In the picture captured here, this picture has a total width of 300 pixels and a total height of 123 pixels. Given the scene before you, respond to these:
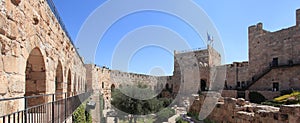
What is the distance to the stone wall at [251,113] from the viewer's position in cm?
504

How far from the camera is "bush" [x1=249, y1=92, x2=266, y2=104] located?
54.2 ft

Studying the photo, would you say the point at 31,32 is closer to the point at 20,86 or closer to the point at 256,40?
the point at 20,86

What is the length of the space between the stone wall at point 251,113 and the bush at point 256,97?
6.31m

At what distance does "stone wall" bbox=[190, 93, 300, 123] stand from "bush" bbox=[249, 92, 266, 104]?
631 centimetres

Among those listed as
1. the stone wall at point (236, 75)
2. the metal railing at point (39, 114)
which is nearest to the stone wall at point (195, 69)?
the stone wall at point (236, 75)

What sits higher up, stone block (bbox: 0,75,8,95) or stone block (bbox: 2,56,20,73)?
stone block (bbox: 2,56,20,73)

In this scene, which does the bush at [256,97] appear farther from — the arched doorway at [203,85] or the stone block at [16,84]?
the stone block at [16,84]

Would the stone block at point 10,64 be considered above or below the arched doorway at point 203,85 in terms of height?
above

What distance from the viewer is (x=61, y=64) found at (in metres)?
5.69

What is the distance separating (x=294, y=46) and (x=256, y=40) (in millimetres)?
3702

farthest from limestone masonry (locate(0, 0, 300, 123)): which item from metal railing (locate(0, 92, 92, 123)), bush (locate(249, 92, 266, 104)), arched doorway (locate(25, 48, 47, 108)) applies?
bush (locate(249, 92, 266, 104))

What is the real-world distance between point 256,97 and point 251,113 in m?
11.1

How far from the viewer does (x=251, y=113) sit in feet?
23.6

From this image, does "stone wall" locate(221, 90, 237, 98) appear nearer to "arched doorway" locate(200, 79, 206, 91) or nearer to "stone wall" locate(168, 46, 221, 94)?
"stone wall" locate(168, 46, 221, 94)
